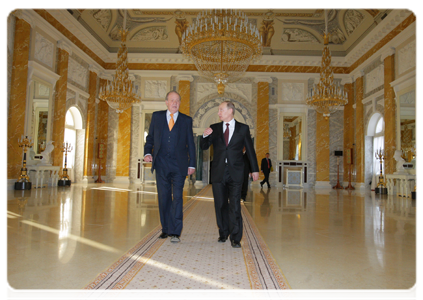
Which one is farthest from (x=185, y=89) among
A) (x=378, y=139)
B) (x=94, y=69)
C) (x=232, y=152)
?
(x=232, y=152)

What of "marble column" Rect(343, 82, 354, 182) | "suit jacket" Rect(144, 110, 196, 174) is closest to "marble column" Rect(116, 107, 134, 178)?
"marble column" Rect(343, 82, 354, 182)

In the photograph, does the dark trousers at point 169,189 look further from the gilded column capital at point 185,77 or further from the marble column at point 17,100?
the gilded column capital at point 185,77

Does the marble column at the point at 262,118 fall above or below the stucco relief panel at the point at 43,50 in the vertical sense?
below

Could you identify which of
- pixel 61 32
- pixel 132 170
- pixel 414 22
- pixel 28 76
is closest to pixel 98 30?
pixel 61 32

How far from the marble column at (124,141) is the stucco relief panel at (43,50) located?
4465 millimetres

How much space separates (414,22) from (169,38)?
961cm

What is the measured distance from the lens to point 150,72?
15.1 m

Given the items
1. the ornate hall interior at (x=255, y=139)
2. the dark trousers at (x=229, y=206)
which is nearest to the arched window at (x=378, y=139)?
the ornate hall interior at (x=255, y=139)

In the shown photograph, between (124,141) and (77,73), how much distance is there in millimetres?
→ 3574

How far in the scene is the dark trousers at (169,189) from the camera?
10.6 feet

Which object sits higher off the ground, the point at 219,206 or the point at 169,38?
the point at 169,38

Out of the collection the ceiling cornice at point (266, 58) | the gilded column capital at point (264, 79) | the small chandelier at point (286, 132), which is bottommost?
the small chandelier at point (286, 132)

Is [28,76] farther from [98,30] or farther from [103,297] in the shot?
[103,297]

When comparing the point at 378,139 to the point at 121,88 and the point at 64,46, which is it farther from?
the point at 64,46
